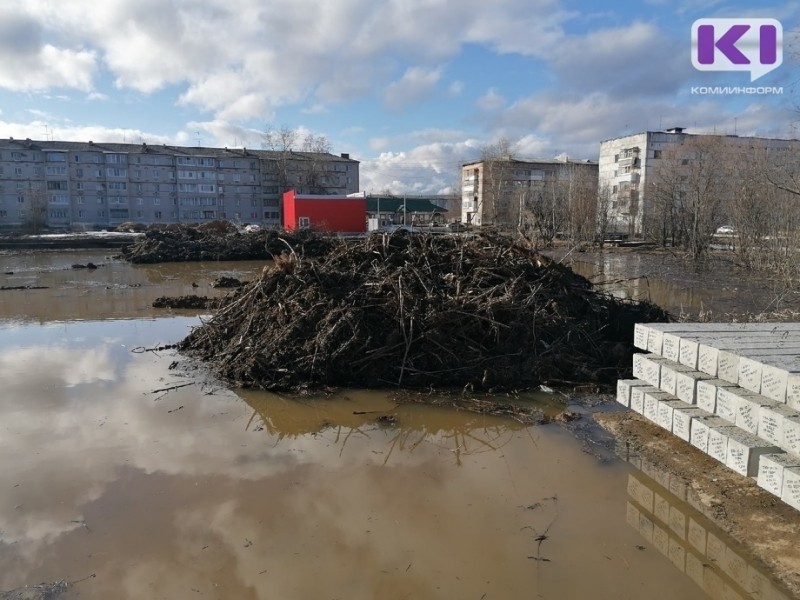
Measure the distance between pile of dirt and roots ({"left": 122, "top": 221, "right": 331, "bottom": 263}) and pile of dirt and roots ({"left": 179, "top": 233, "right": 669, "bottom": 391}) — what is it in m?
18.1

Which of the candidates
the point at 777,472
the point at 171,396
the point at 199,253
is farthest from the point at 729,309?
the point at 199,253

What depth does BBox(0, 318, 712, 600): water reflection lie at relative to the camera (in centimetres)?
339

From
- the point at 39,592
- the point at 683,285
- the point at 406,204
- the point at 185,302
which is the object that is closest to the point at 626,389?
the point at 39,592

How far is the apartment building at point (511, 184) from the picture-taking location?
48.3 metres

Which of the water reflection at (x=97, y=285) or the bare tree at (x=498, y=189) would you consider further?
the bare tree at (x=498, y=189)

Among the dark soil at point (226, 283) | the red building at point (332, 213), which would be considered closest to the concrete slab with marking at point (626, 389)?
the dark soil at point (226, 283)

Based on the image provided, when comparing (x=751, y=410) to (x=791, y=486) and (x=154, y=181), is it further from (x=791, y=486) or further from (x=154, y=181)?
(x=154, y=181)

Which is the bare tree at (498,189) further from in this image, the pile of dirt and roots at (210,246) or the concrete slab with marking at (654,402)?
the concrete slab with marking at (654,402)

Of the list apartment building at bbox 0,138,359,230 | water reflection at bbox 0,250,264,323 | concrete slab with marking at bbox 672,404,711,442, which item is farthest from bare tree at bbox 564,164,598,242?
apartment building at bbox 0,138,359,230

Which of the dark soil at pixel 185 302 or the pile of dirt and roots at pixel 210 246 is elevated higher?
the pile of dirt and roots at pixel 210 246

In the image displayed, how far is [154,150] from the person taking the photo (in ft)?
246

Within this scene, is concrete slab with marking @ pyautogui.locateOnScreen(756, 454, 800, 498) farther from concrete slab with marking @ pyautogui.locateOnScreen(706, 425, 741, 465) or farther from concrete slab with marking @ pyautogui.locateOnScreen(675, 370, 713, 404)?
concrete slab with marking @ pyautogui.locateOnScreen(675, 370, 713, 404)

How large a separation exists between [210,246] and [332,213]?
43.5ft

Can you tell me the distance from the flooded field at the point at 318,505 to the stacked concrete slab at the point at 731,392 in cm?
53
